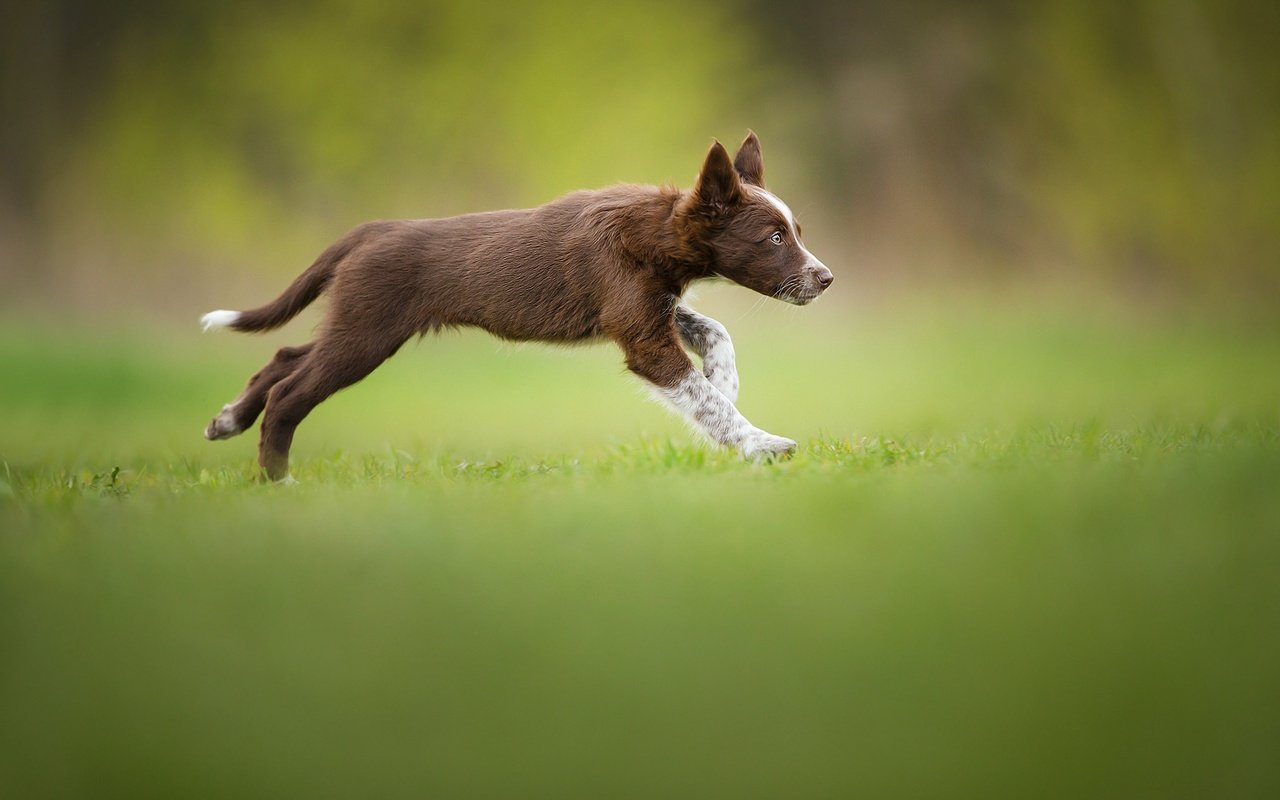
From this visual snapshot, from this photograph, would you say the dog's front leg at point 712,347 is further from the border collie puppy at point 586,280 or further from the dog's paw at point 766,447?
the dog's paw at point 766,447

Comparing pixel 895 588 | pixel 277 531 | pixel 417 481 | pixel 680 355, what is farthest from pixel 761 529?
pixel 417 481

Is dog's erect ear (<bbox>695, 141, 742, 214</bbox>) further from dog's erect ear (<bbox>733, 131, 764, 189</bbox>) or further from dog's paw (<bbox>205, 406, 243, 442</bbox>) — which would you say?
dog's paw (<bbox>205, 406, 243, 442</bbox>)

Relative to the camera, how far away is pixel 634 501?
4.31 m

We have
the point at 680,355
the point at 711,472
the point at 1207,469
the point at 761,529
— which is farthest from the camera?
the point at 680,355

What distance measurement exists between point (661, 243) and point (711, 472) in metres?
1.27

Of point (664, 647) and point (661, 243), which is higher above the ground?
point (661, 243)

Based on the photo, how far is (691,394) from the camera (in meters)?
5.62

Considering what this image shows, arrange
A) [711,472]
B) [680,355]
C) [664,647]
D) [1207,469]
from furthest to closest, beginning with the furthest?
[680,355], [711,472], [1207,469], [664,647]

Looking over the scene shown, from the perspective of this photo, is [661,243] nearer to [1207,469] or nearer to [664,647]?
[1207,469]

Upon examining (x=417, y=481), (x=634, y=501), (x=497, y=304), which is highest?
(x=497, y=304)

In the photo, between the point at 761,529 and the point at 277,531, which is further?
the point at 277,531

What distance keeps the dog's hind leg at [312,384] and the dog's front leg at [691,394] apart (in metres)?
1.28

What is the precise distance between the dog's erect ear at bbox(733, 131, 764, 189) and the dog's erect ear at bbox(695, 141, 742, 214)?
0.46 metres

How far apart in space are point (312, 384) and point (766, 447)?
2.20m
